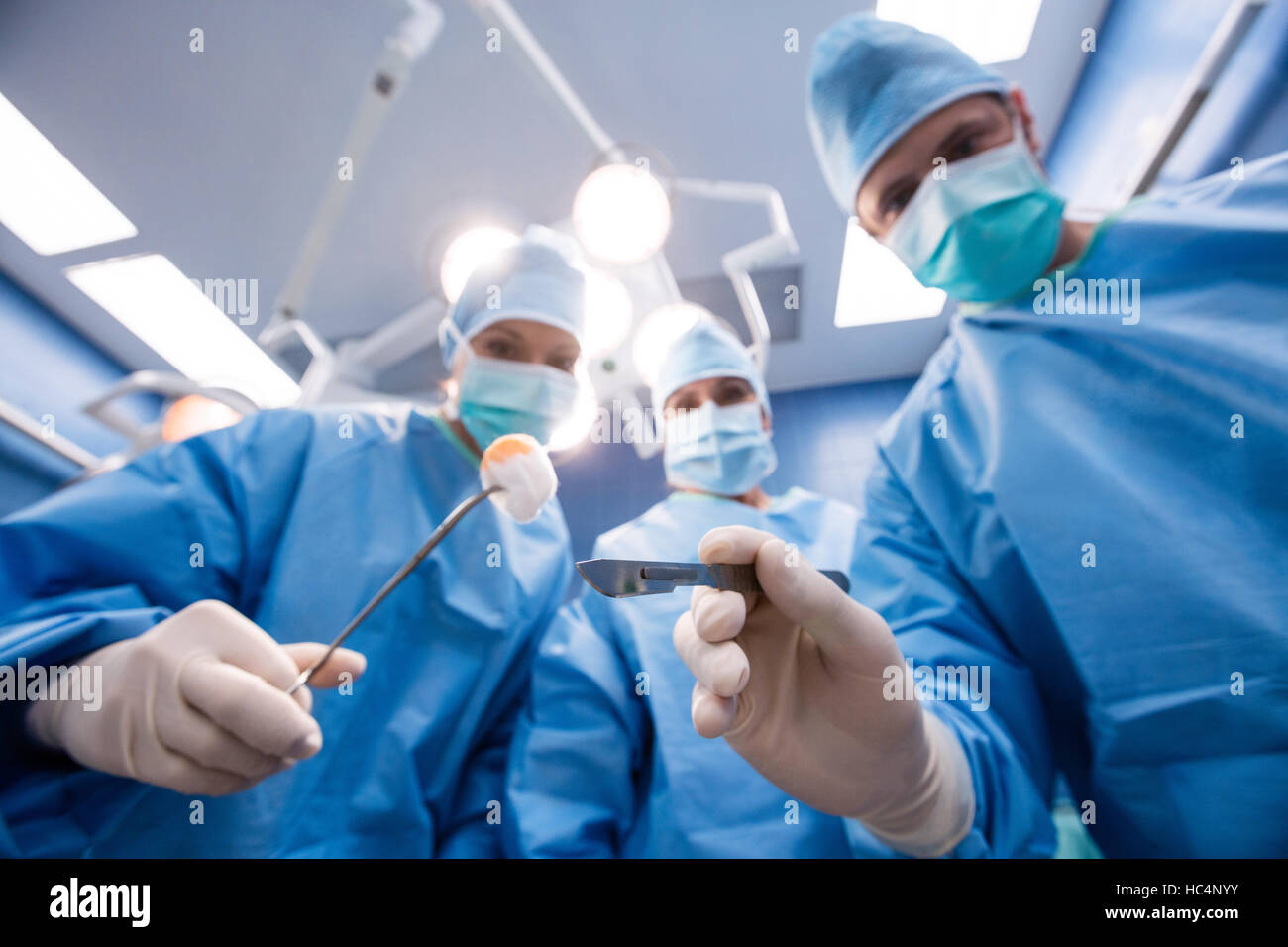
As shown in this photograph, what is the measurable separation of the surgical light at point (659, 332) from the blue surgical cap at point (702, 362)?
0.14ft

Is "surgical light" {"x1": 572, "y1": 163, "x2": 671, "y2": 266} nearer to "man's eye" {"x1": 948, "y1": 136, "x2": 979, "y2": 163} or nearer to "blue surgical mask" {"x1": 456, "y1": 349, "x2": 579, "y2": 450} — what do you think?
"blue surgical mask" {"x1": 456, "y1": 349, "x2": 579, "y2": 450}

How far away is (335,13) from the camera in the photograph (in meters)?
1.29

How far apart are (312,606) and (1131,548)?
4.10 feet

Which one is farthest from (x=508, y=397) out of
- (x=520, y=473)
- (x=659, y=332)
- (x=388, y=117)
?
(x=388, y=117)

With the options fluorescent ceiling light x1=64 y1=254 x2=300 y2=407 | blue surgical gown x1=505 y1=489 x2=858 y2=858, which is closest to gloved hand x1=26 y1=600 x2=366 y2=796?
blue surgical gown x1=505 y1=489 x2=858 y2=858

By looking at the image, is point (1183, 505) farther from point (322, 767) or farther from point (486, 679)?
point (322, 767)

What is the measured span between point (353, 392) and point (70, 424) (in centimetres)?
109

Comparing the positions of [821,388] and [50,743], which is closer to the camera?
[50,743]

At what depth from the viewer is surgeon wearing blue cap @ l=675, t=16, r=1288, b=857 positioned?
1.93ft

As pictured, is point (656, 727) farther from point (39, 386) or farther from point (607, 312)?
point (39, 386)

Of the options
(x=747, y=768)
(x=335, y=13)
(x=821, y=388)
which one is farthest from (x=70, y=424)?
(x=821, y=388)

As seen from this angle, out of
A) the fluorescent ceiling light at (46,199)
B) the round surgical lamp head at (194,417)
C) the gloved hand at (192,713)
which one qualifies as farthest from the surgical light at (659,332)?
the fluorescent ceiling light at (46,199)

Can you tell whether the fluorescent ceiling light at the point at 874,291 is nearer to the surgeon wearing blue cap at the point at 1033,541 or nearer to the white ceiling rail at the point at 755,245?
the white ceiling rail at the point at 755,245

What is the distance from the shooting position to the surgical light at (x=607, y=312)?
137 cm
